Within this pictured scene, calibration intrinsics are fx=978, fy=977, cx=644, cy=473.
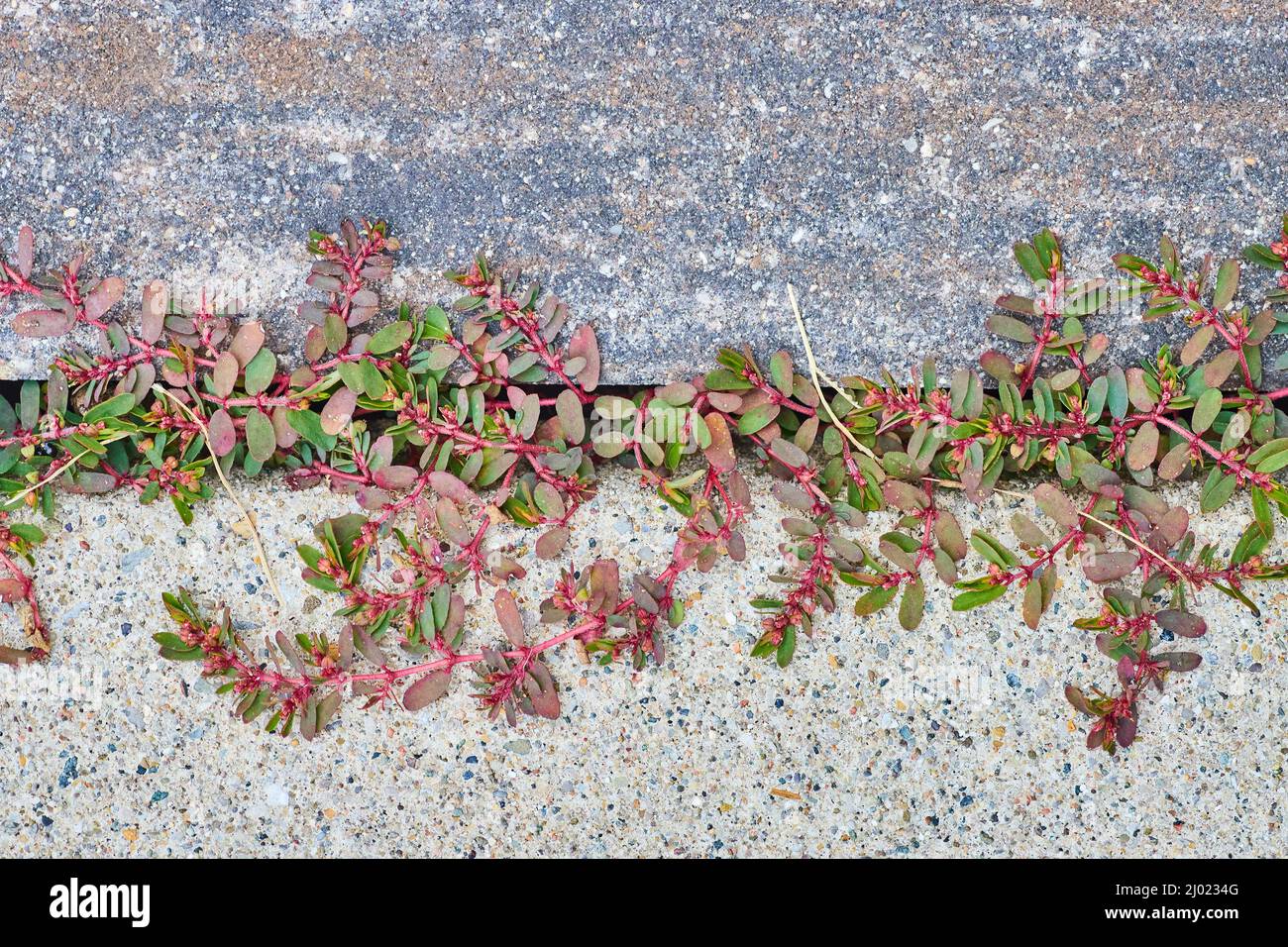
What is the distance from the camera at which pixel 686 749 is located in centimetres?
190

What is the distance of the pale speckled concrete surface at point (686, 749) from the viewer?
1.87m

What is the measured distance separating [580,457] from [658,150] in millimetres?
624

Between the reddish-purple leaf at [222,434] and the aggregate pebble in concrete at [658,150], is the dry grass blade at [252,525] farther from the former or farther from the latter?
the aggregate pebble in concrete at [658,150]

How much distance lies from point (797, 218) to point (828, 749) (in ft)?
3.39

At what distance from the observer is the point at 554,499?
185 centimetres

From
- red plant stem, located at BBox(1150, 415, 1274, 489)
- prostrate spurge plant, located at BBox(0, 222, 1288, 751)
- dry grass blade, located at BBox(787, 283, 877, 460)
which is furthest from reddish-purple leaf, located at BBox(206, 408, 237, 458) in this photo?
red plant stem, located at BBox(1150, 415, 1274, 489)

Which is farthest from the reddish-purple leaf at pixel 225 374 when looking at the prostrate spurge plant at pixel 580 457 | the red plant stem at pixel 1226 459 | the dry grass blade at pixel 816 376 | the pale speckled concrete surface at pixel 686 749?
the red plant stem at pixel 1226 459

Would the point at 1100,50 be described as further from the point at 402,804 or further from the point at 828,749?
the point at 402,804

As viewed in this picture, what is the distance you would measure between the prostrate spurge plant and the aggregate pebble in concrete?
85 millimetres

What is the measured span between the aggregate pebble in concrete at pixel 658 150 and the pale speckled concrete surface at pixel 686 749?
44 centimetres

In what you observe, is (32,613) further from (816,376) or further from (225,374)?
(816,376)

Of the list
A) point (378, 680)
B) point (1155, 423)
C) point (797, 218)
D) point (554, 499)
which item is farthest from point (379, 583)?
point (1155, 423)

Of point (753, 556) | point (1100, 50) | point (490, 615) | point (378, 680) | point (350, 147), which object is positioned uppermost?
point (1100, 50)

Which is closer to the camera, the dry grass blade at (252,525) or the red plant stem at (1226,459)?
the red plant stem at (1226,459)
